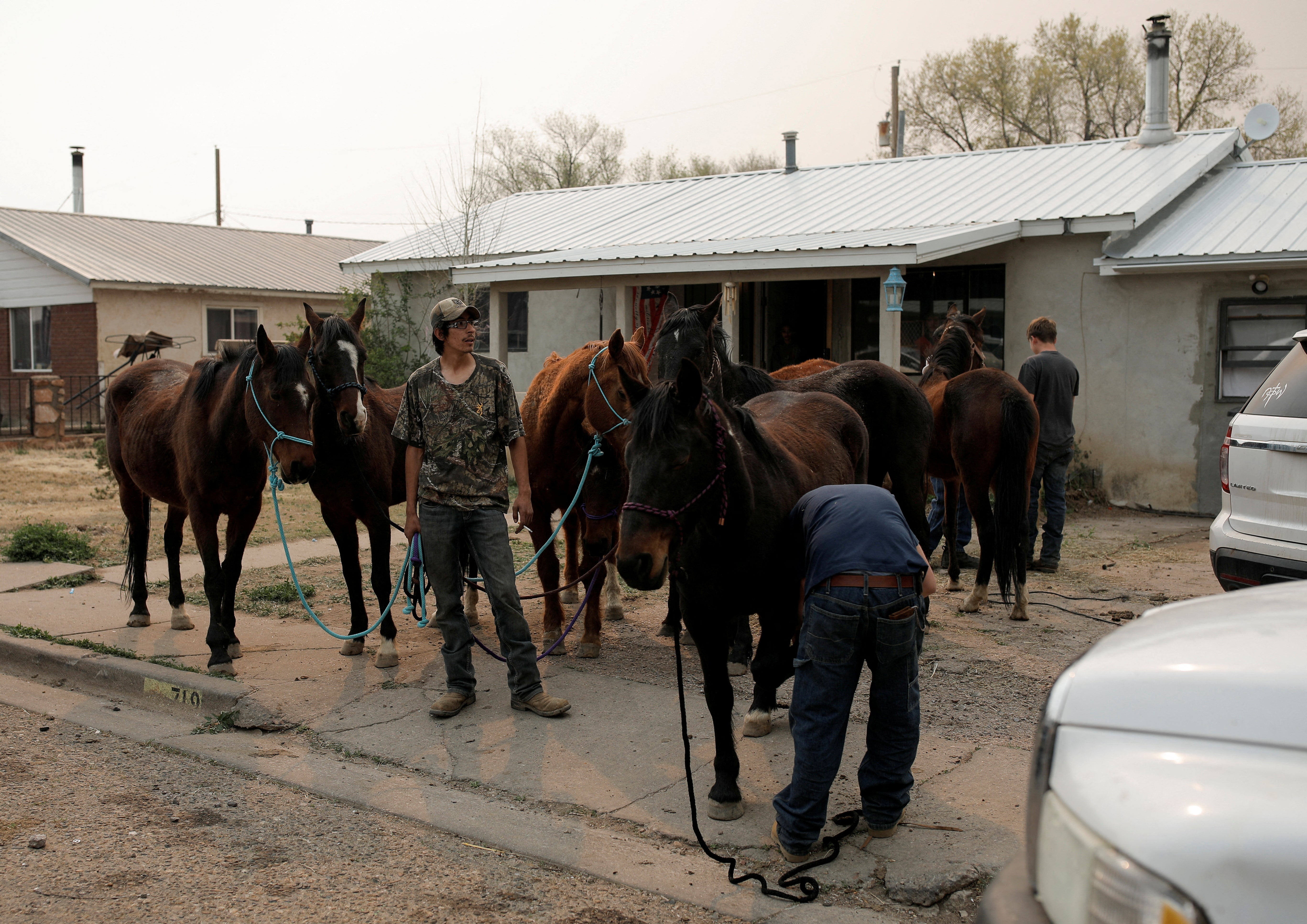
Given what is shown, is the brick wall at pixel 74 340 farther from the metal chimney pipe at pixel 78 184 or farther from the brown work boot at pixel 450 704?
the brown work boot at pixel 450 704

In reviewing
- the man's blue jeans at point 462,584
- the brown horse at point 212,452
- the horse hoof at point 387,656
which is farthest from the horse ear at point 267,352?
the horse hoof at point 387,656

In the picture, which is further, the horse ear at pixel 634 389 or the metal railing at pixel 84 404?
the metal railing at pixel 84 404

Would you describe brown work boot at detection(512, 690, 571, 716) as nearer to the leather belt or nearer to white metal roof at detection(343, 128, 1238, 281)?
the leather belt

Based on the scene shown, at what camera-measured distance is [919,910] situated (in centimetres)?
340

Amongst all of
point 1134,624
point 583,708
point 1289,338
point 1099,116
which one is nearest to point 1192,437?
point 1289,338

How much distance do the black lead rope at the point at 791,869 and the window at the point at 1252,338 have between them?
36.3 feet

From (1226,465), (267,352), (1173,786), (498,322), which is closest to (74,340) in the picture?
(498,322)

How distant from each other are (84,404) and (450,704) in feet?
78.6

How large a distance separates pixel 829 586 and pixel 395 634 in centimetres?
395

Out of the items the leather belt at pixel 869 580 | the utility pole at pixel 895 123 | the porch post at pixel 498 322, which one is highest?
the utility pole at pixel 895 123

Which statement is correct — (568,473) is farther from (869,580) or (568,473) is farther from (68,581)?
(68,581)

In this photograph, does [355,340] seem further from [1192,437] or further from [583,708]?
[1192,437]

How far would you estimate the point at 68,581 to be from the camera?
29.3 feet

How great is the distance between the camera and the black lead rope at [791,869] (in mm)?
3455
